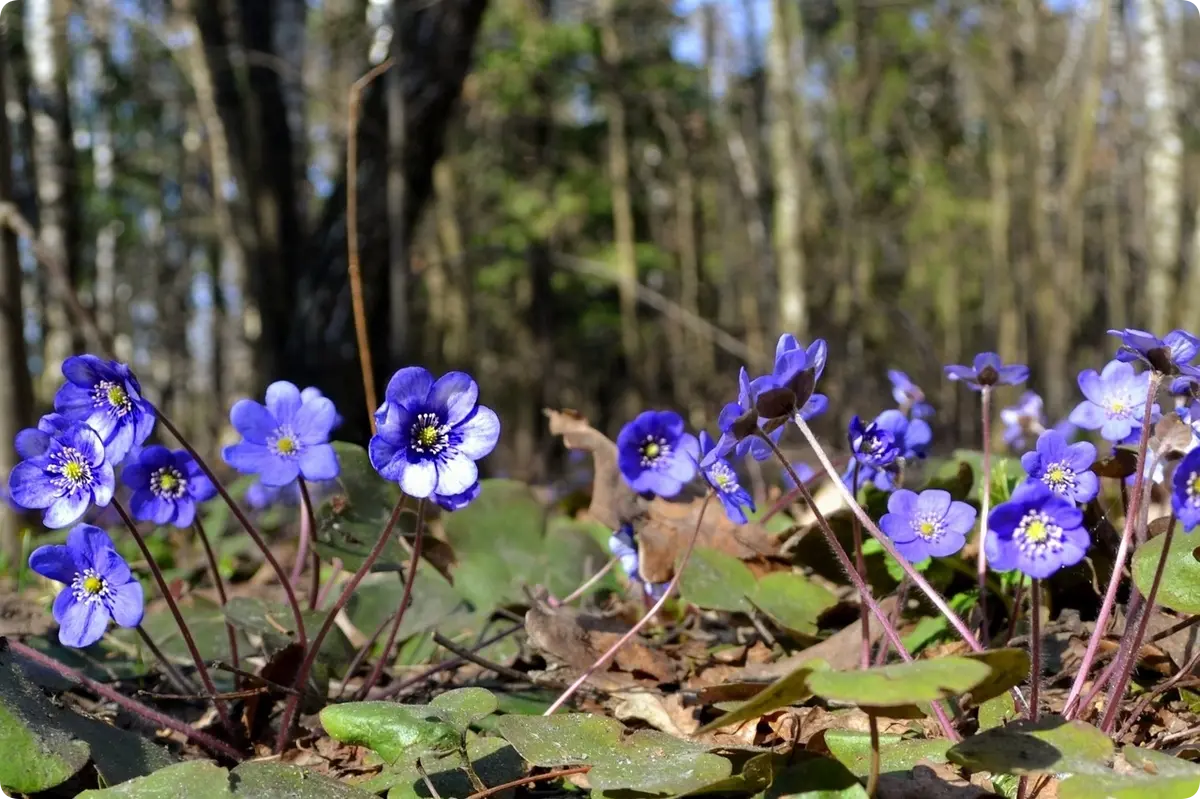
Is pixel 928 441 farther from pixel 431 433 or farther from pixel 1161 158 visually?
pixel 1161 158

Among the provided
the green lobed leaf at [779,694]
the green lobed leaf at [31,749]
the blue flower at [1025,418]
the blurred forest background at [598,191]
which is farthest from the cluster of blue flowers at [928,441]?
the blurred forest background at [598,191]

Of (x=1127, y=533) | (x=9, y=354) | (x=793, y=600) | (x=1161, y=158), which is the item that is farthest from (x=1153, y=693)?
(x=1161, y=158)

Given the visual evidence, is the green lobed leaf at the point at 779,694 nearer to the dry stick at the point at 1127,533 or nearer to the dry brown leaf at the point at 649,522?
the dry stick at the point at 1127,533

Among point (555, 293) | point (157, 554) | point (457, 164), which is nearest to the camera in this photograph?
point (157, 554)

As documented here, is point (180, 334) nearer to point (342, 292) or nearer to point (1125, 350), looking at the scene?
point (342, 292)

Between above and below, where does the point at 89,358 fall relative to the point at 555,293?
above

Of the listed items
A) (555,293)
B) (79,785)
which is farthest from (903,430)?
(555,293)
